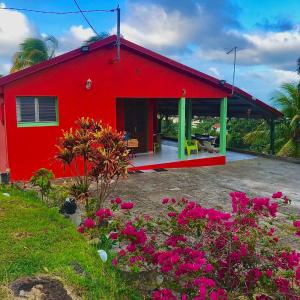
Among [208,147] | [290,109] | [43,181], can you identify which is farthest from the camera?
[290,109]

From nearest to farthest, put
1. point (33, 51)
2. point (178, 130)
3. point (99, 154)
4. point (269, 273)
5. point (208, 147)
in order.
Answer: point (269, 273) → point (99, 154) → point (178, 130) → point (208, 147) → point (33, 51)

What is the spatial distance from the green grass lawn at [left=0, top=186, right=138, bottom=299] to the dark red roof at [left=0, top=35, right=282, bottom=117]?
5.02m

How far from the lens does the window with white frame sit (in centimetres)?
1097

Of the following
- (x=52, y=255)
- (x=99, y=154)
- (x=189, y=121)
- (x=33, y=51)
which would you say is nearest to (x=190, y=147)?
(x=189, y=121)

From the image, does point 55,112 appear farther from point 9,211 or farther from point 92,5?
point 9,211

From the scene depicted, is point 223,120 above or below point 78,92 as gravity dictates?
below

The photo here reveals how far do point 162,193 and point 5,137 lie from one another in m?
5.09

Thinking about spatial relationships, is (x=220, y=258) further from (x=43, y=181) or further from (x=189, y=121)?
(x=189, y=121)

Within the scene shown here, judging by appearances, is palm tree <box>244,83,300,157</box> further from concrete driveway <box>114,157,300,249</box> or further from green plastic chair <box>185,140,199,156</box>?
green plastic chair <box>185,140,199,156</box>

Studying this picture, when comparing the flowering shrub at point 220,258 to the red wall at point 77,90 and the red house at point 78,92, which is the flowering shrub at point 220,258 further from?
the red house at point 78,92

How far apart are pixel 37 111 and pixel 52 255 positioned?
7128mm

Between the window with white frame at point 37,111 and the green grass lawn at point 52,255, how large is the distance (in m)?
4.70

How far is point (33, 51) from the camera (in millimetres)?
25547

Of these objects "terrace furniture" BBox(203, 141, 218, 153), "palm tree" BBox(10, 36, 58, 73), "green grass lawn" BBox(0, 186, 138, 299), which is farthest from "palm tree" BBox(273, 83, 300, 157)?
"palm tree" BBox(10, 36, 58, 73)
